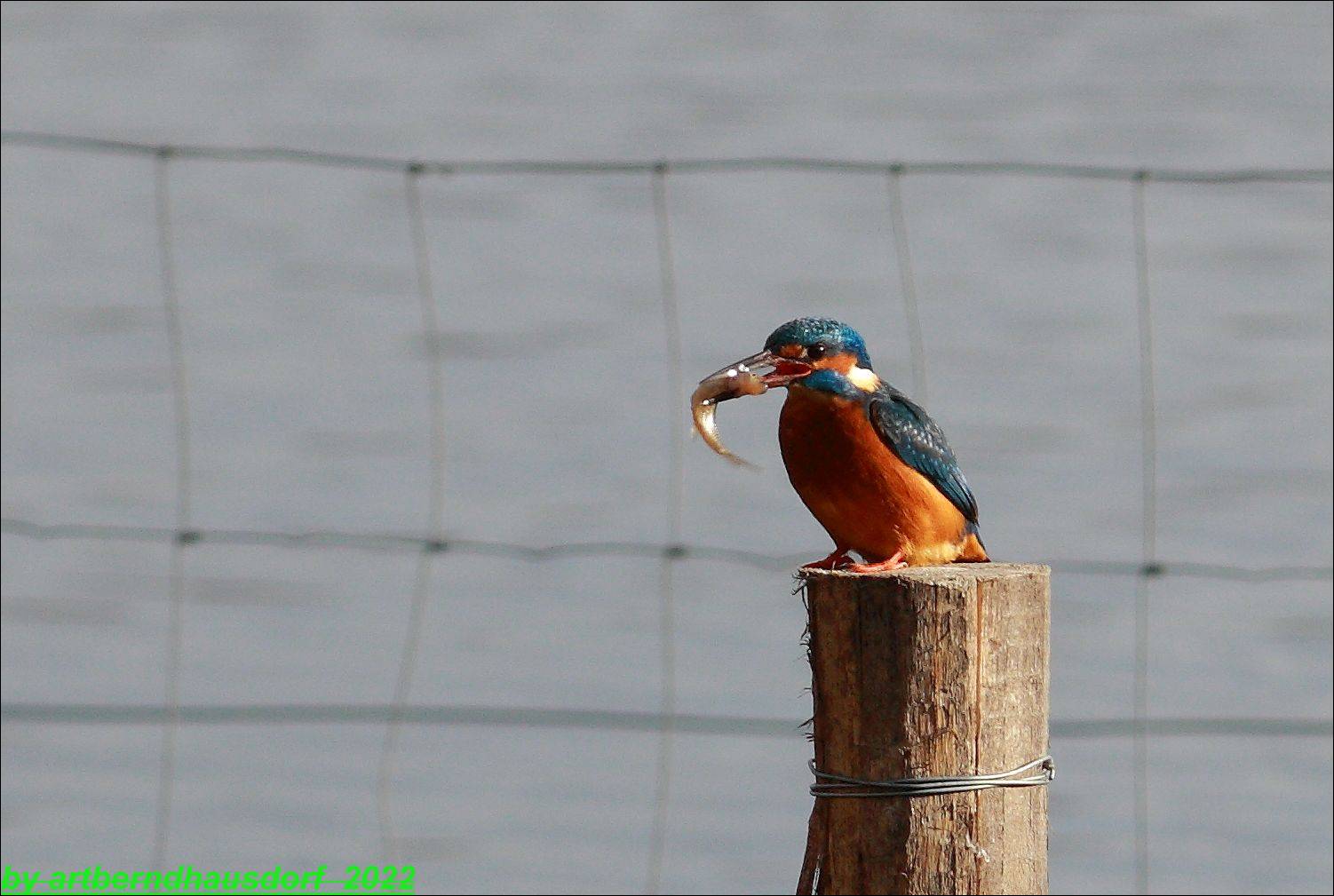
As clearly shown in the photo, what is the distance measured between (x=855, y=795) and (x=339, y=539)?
6.12 feet

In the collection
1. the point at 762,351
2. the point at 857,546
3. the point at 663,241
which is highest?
the point at 663,241

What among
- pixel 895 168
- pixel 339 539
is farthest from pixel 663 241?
pixel 339 539

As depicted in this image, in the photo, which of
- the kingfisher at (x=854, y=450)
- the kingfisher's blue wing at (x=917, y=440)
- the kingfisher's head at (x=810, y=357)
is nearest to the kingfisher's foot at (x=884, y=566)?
the kingfisher at (x=854, y=450)

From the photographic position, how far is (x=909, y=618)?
267 cm

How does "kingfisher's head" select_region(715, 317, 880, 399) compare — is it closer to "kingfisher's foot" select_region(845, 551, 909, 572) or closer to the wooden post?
"kingfisher's foot" select_region(845, 551, 909, 572)

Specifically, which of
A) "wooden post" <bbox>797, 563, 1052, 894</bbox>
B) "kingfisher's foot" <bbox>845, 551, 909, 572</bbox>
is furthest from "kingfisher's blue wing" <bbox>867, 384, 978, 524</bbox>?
"wooden post" <bbox>797, 563, 1052, 894</bbox>

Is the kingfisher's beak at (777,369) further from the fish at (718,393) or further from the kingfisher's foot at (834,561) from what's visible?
the kingfisher's foot at (834,561)

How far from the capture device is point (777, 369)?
3.23m

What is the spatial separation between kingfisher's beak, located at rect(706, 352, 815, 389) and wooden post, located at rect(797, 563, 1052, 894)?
564 millimetres

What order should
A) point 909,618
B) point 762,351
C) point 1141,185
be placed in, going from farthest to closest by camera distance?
point 1141,185 < point 762,351 < point 909,618

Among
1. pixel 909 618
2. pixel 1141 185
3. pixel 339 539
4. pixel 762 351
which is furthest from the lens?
pixel 1141 185

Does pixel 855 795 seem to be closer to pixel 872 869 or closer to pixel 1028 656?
pixel 872 869

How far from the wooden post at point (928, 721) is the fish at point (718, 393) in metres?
0.49

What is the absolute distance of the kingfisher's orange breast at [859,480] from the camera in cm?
325
